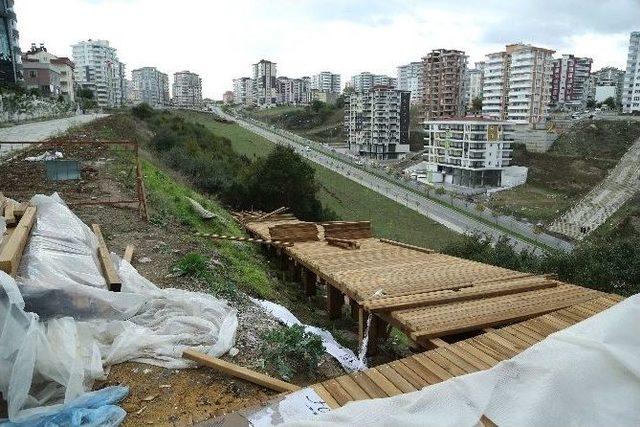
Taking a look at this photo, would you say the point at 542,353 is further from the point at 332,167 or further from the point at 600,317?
the point at 332,167

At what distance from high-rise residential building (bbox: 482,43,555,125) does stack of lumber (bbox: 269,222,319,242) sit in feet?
224

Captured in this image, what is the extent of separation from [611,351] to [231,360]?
11.1ft

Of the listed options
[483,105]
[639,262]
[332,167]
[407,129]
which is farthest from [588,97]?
[639,262]

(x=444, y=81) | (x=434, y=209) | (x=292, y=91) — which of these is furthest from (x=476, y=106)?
(x=292, y=91)

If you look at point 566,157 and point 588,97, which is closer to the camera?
point 566,157

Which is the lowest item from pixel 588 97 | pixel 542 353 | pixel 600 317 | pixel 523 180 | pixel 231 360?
pixel 523 180

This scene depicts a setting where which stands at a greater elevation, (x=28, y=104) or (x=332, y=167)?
(x=28, y=104)

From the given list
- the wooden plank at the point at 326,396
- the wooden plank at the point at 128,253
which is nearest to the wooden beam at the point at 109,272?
the wooden plank at the point at 128,253

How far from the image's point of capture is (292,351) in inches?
201

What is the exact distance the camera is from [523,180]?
5775 cm

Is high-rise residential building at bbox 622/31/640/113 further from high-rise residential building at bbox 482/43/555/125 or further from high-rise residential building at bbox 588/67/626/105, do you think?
high-rise residential building at bbox 482/43/555/125

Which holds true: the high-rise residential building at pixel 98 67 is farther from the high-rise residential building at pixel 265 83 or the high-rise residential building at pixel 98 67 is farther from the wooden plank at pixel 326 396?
the wooden plank at pixel 326 396

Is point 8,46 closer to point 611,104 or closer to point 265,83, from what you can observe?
point 611,104

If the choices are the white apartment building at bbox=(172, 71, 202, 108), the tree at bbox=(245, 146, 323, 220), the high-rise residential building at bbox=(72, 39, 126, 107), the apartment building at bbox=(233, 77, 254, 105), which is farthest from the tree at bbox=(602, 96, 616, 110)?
the white apartment building at bbox=(172, 71, 202, 108)
